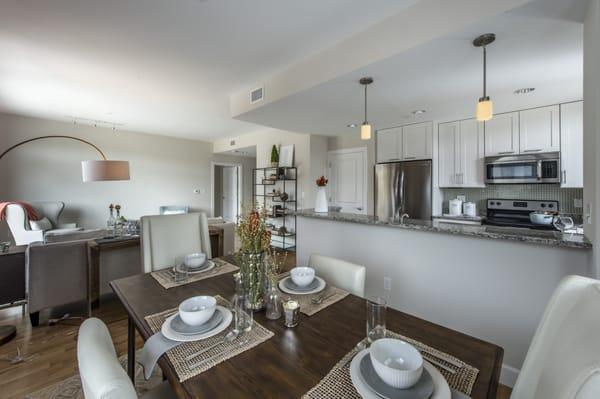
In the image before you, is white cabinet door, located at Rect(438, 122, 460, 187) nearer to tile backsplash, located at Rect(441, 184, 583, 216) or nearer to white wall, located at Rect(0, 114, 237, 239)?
tile backsplash, located at Rect(441, 184, 583, 216)

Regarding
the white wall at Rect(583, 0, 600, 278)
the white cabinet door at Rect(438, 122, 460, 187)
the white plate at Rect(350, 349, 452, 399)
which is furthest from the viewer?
the white cabinet door at Rect(438, 122, 460, 187)

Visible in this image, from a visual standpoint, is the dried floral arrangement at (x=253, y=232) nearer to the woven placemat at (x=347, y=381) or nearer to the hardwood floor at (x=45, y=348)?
the woven placemat at (x=347, y=381)

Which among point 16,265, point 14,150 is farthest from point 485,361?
point 14,150

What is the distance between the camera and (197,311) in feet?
3.40

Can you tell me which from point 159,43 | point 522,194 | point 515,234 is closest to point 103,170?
point 159,43

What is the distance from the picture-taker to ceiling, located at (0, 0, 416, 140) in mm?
1802

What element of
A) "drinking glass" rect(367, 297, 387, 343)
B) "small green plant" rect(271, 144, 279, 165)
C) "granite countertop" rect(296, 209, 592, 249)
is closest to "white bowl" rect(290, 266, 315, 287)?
"drinking glass" rect(367, 297, 387, 343)

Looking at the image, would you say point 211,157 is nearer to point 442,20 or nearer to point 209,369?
point 442,20

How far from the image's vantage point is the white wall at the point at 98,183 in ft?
15.4

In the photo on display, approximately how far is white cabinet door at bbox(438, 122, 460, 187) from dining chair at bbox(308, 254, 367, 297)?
2.84 m

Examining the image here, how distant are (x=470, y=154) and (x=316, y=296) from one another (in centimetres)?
333

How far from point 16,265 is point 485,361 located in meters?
3.64

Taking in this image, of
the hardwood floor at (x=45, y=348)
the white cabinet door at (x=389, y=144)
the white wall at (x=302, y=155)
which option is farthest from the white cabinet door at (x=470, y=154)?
the hardwood floor at (x=45, y=348)

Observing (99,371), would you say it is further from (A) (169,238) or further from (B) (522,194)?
(B) (522,194)
